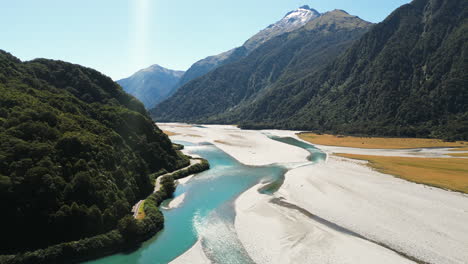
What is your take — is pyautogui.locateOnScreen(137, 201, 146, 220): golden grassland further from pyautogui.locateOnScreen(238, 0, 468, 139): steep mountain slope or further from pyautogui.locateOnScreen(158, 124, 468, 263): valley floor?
pyautogui.locateOnScreen(238, 0, 468, 139): steep mountain slope

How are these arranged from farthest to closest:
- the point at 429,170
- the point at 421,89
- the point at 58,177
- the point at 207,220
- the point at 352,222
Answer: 1. the point at 421,89
2. the point at 429,170
3. the point at 207,220
4. the point at 352,222
5. the point at 58,177

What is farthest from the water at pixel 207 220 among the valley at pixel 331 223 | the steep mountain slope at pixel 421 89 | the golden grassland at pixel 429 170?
the steep mountain slope at pixel 421 89

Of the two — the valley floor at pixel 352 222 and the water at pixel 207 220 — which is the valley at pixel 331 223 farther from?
the water at pixel 207 220

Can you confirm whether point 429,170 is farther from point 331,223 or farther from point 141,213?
point 141,213

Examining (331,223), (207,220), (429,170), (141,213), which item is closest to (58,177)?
(141,213)

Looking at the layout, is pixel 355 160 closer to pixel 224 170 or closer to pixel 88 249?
pixel 224 170

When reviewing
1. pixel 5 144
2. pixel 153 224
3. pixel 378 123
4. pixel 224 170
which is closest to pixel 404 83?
pixel 378 123
